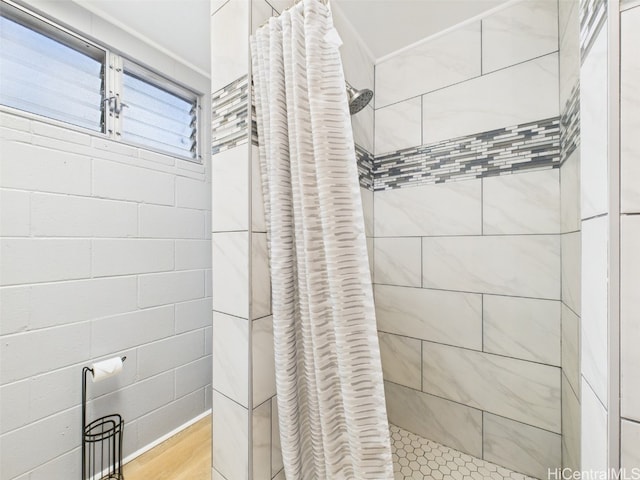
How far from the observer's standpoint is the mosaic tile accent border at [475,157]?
100 centimetres

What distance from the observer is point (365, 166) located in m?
1.35

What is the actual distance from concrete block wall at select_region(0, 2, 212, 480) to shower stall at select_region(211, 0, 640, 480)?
78 cm

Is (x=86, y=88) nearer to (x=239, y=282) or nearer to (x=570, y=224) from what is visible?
(x=239, y=282)

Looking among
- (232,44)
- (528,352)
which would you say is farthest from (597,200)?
(232,44)

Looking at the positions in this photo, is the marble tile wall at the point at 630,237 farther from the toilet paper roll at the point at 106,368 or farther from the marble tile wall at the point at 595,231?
the toilet paper roll at the point at 106,368

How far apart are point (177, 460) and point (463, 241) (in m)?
1.72

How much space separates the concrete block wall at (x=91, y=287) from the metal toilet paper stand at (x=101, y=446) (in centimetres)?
3

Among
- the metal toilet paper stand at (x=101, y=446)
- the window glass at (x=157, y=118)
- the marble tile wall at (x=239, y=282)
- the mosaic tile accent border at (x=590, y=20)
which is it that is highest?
the window glass at (x=157, y=118)

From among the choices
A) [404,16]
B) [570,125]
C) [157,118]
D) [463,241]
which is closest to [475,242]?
[463,241]

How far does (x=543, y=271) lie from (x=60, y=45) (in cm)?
229

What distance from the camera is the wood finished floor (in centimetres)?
119

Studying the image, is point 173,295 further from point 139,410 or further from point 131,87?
point 131,87

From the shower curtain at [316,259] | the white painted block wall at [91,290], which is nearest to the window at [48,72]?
the white painted block wall at [91,290]

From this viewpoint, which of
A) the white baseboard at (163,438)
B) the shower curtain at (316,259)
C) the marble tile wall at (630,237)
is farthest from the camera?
the white baseboard at (163,438)
